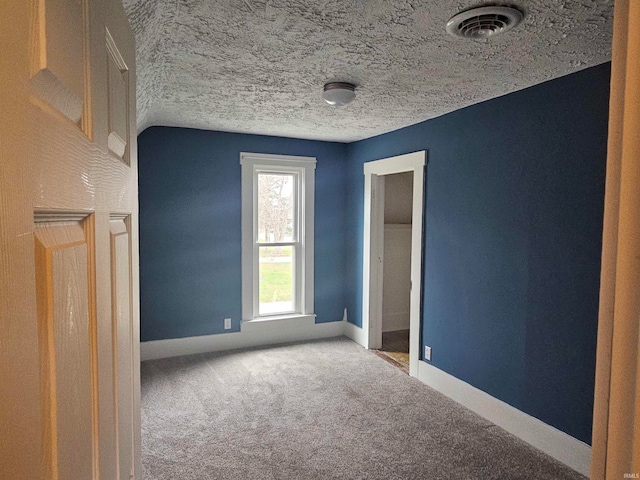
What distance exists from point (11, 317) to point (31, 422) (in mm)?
113

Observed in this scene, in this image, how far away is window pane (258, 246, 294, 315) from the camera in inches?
183

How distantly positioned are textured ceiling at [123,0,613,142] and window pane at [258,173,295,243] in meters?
1.35

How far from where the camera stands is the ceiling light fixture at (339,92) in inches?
101

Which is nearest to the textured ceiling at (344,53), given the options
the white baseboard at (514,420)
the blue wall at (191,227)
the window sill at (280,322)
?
the blue wall at (191,227)

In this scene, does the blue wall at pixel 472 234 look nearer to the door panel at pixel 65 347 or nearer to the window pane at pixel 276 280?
the window pane at pixel 276 280

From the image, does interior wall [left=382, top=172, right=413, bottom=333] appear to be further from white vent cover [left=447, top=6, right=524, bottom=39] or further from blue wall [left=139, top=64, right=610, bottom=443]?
white vent cover [left=447, top=6, right=524, bottom=39]

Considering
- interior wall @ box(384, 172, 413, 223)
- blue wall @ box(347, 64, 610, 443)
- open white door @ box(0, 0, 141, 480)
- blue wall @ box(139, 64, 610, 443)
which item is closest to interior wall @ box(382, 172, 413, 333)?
→ interior wall @ box(384, 172, 413, 223)

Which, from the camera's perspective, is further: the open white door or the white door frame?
the white door frame

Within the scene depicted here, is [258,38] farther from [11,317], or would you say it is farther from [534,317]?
[534,317]

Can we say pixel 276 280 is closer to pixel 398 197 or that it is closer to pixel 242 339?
pixel 242 339

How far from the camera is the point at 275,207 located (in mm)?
4688

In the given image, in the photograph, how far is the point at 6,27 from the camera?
34 cm

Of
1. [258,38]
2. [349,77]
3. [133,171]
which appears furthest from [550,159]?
[133,171]

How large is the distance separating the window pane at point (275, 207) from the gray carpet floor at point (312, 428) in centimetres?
144
